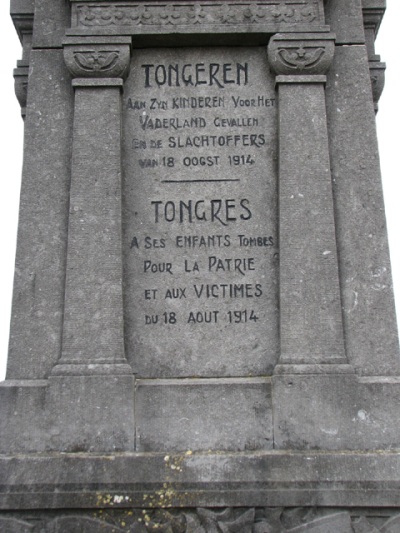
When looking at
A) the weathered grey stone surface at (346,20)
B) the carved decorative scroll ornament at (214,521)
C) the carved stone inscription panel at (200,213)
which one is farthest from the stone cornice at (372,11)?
the carved decorative scroll ornament at (214,521)

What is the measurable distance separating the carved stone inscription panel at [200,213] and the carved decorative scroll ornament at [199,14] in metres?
0.28

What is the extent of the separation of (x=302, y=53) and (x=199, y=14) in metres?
1.04

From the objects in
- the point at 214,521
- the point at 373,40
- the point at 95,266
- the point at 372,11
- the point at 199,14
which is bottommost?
the point at 214,521

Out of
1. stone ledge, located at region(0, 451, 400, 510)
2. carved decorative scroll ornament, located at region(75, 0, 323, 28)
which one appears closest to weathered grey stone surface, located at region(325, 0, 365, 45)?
carved decorative scroll ornament, located at region(75, 0, 323, 28)

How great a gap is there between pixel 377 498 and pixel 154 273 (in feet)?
8.35

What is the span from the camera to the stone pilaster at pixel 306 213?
5512 mm

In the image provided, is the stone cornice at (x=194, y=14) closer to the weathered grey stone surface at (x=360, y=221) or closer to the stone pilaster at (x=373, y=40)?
A: the weathered grey stone surface at (x=360, y=221)

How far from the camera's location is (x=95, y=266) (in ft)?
18.5

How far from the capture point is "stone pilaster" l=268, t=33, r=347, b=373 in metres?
5.51

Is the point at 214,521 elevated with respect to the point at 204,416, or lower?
lower

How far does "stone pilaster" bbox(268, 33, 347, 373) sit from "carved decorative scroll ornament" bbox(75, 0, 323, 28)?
0.29m

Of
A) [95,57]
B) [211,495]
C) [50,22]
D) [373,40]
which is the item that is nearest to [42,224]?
[95,57]

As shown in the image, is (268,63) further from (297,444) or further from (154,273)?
(297,444)

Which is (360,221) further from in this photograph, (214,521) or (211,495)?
(214,521)
